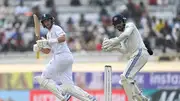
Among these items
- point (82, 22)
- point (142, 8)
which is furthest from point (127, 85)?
point (142, 8)

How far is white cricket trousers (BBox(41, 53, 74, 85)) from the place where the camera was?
47.8ft

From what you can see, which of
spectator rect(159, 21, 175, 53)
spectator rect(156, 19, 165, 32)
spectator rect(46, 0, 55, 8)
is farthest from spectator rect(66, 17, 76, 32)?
spectator rect(159, 21, 175, 53)

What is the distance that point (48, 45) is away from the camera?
14469mm

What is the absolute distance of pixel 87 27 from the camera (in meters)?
24.9

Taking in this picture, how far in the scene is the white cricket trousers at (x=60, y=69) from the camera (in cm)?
1458

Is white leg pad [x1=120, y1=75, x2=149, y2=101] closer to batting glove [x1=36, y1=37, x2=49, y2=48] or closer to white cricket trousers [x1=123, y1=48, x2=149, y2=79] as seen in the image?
white cricket trousers [x1=123, y1=48, x2=149, y2=79]

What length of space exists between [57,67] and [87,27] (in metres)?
10.4

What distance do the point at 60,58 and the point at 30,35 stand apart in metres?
10.4

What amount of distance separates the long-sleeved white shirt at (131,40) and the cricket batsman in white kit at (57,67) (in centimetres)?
105

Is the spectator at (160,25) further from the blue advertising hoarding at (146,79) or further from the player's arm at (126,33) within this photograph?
the player's arm at (126,33)

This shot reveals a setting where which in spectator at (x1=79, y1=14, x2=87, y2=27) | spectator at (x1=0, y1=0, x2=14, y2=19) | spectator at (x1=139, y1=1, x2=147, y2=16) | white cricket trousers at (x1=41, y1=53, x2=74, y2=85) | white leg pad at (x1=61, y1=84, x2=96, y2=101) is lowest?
spectator at (x1=79, y1=14, x2=87, y2=27)

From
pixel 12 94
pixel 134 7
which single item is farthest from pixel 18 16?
pixel 12 94

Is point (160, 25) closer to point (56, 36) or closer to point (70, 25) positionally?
point (70, 25)

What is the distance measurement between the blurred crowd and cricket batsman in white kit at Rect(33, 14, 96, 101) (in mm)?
7533
